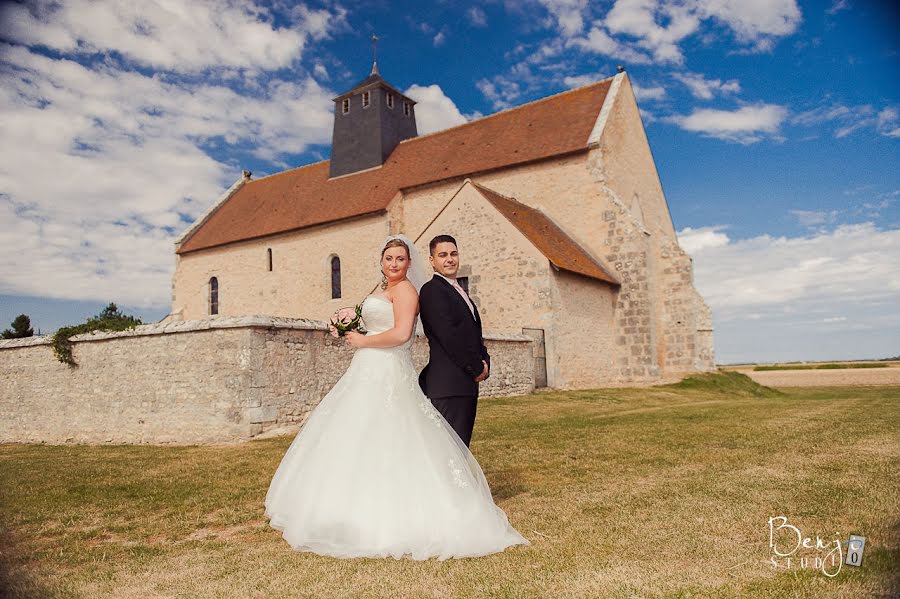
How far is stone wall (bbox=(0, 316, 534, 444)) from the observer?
10617mm

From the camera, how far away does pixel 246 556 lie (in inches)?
161

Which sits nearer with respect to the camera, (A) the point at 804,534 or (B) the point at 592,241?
(A) the point at 804,534

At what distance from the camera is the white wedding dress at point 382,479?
13.0 ft

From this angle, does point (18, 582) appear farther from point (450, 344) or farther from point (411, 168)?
point (411, 168)

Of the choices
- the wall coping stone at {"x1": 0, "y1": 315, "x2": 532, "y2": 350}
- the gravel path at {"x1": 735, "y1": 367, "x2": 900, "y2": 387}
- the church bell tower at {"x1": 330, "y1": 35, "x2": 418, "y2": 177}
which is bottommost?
the gravel path at {"x1": 735, "y1": 367, "x2": 900, "y2": 387}

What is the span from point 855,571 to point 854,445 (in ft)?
16.1

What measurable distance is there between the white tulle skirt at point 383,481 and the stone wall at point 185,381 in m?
6.26

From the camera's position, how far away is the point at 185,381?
1120 cm

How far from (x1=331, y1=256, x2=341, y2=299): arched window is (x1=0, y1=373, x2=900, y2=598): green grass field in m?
17.6

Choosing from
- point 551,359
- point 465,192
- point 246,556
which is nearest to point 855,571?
point 246,556

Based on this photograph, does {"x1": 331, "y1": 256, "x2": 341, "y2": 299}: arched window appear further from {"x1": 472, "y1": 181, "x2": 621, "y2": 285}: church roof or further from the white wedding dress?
the white wedding dress

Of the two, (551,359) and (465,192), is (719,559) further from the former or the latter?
(465,192)

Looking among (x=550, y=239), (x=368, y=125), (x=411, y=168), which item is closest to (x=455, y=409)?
(x=550, y=239)

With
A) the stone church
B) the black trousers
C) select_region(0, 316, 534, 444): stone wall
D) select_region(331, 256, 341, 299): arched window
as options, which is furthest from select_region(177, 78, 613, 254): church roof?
the black trousers
